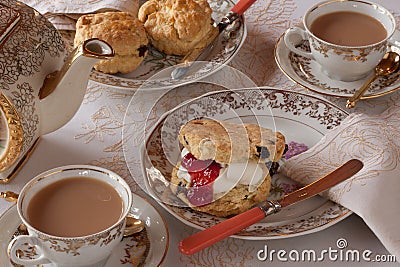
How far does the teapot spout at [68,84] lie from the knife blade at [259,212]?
311 mm

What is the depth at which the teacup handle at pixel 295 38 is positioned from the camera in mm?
1391

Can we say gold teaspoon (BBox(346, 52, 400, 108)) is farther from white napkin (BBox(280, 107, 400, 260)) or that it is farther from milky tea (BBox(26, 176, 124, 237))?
milky tea (BBox(26, 176, 124, 237))

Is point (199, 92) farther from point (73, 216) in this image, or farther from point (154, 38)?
point (73, 216)

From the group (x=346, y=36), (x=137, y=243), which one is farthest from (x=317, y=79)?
(x=137, y=243)

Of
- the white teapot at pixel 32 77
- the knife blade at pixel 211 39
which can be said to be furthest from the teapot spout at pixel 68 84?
the knife blade at pixel 211 39

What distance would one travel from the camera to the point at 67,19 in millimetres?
1463

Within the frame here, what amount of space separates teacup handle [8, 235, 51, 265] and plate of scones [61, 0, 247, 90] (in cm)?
47

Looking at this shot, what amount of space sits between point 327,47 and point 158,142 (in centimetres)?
41

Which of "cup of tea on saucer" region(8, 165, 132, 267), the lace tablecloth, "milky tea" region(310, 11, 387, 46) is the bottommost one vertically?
the lace tablecloth

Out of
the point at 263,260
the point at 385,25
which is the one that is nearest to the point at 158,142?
the point at 263,260

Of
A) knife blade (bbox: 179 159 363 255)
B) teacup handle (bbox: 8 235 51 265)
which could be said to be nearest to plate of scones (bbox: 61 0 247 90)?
knife blade (bbox: 179 159 363 255)

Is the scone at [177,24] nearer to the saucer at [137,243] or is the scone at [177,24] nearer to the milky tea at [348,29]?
the milky tea at [348,29]

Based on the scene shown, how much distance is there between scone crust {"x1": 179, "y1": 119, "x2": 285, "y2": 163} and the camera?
1.04m

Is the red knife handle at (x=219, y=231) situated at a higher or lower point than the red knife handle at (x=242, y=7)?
lower
